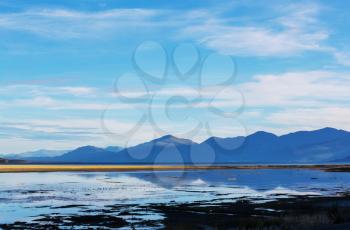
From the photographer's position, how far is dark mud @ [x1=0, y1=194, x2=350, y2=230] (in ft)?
113

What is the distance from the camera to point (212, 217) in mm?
42938

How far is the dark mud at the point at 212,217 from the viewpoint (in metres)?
34.6

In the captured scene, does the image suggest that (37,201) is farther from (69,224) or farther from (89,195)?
(69,224)

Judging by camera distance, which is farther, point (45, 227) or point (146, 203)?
point (146, 203)

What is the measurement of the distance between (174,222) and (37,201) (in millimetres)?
21453

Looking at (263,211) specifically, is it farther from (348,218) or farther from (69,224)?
(69,224)

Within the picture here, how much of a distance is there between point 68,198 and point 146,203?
11.1 m

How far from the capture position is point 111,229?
120 ft

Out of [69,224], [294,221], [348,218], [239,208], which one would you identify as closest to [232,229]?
[294,221]

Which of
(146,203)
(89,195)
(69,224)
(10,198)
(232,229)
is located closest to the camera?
(232,229)

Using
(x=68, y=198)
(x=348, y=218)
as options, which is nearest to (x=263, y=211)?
(x=348, y=218)

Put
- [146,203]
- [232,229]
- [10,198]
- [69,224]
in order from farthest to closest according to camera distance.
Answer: [10,198] → [146,203] → [69,224] → [232,229]

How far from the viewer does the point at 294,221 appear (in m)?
35.3

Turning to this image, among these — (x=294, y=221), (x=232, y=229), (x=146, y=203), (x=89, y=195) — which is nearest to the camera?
(x=232, y=229)
